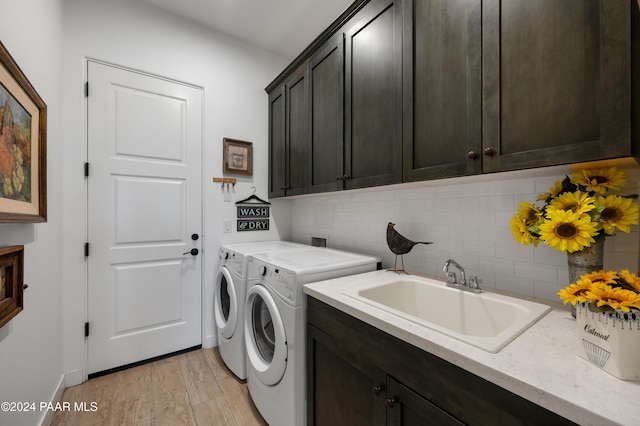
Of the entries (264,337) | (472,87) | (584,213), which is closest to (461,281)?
(584,213)

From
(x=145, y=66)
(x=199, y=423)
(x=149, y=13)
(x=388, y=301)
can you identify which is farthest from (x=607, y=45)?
(x=149, y=13)

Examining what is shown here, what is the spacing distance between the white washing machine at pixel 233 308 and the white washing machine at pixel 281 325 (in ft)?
0.40

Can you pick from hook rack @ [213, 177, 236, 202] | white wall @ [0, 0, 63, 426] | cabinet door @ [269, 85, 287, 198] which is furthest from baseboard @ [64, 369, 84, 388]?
cabinet door @ [269, 85, 287, 198]

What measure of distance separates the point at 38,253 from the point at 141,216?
30.9 inches

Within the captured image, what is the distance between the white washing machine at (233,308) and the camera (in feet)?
5.97

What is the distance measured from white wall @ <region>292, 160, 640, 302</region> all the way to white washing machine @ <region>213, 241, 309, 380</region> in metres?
0.89

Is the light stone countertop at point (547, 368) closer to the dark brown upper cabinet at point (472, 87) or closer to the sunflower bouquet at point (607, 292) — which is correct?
the sunflower bouquet at point (607, 292)

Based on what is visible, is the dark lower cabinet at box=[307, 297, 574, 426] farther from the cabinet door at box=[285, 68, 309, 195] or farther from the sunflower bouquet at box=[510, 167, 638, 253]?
the cabinet door at box=[285, 68, 309, 195]

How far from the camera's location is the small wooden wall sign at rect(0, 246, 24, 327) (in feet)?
3.14

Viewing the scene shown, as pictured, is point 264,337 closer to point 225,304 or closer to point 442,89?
point 225,304

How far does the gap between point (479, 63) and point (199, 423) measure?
7.58 feet

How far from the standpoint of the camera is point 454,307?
1.24 m

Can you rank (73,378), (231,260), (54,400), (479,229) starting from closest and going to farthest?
(479,229) → (54,400) → (73,378) → (231,260)

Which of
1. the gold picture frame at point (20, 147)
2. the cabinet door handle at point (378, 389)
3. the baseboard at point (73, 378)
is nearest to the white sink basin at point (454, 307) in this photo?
the cabinet door handle at point (378, 389)
